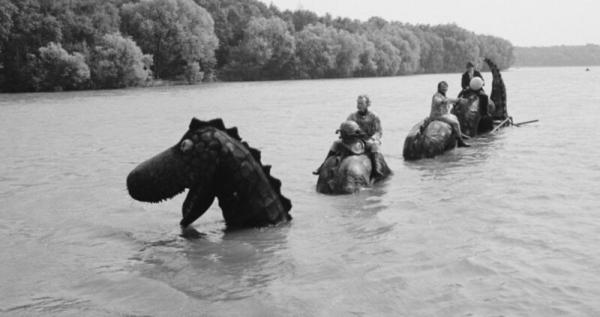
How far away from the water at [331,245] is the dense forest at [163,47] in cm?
4340

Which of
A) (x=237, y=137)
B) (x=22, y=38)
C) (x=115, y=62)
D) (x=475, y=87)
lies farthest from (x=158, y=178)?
(x=22, y=38)

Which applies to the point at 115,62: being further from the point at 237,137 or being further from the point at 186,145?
the point at 186,145

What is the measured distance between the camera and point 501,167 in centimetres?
1464

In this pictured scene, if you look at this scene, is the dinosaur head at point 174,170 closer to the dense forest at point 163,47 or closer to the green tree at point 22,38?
the dense forest at point 163,47

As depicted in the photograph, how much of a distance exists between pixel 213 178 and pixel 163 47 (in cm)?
6408

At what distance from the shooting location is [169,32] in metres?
69.2

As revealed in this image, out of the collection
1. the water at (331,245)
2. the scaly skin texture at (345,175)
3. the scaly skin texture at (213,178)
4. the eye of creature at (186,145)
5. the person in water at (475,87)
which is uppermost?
the person in water at (475,87)

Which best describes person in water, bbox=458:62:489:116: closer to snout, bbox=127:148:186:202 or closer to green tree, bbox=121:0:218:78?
snout, bbox=127:148:186:202

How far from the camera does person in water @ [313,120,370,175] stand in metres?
12.0

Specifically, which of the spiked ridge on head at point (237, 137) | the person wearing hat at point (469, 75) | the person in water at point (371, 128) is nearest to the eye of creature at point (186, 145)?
the spiked ridge on head at point (237, 137)

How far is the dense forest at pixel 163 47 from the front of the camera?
57.1 m

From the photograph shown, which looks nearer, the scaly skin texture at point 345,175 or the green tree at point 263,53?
the scaly skin texture at point 345,175

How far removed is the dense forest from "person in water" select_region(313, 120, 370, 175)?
4862 centimetres

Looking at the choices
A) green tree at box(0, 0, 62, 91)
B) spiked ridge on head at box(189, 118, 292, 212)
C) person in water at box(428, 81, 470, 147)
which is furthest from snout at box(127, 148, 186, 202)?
green tree at box(0, 0, 62, 91)
